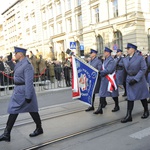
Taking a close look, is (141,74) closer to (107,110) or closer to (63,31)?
(107,110)

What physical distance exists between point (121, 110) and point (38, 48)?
4113 cm

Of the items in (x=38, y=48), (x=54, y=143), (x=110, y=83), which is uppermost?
(x=38, y=48)

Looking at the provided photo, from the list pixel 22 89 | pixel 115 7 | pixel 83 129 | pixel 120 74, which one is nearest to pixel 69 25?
pixel 115 7

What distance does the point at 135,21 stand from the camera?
1002 inches

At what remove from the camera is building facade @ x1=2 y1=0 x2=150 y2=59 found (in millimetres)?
26203

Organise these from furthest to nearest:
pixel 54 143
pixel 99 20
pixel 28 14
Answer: pixel 28 14 < pixel 99 20 < pixel 54 143

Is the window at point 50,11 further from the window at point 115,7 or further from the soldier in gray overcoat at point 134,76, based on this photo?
the soldier in gray overcoat at point 134,76

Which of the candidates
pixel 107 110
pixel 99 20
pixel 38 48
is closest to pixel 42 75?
pixel 107 110

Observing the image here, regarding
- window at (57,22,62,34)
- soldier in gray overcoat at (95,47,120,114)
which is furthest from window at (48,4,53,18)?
soldier in gray overcoat at (95,47,120,114)

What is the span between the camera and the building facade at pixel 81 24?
26203mm

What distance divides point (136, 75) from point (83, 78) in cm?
140

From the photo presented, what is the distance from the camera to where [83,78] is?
6320 millimetres

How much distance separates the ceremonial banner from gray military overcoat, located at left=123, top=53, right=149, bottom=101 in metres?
0.93

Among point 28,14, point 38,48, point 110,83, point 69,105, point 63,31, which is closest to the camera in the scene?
point 110,83
